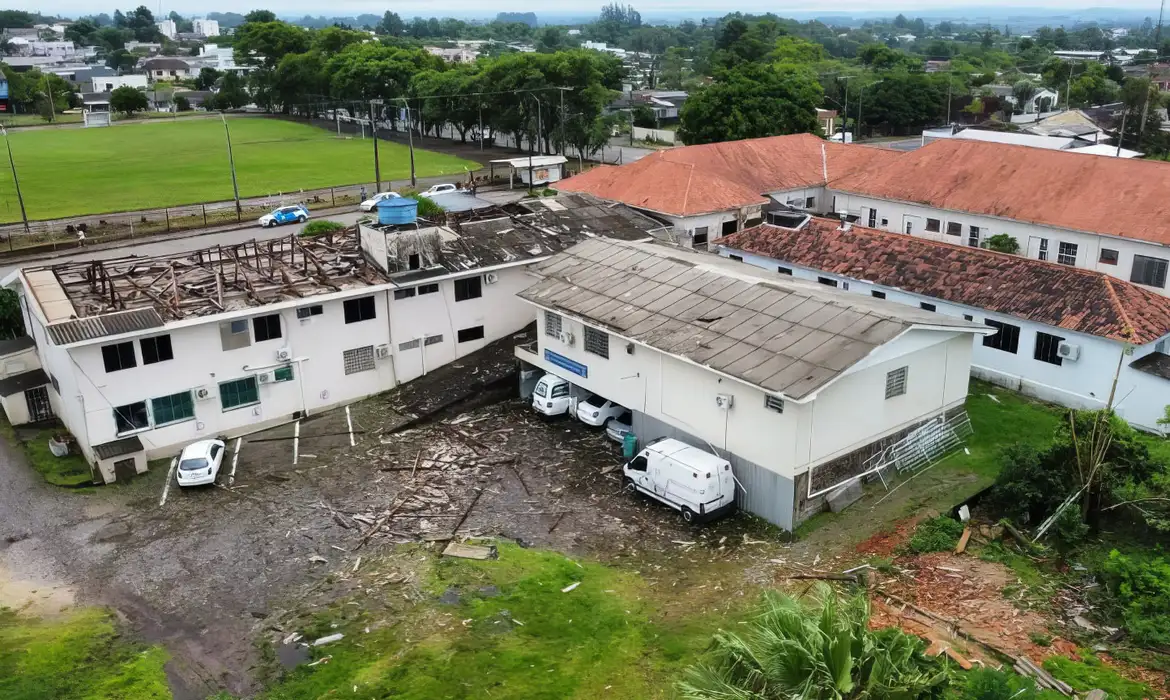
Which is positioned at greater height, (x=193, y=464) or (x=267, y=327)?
(x=267, y=327)

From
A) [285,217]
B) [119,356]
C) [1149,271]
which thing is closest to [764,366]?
[119,356]

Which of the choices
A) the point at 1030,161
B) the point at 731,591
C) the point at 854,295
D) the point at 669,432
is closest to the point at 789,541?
the point at 731,591

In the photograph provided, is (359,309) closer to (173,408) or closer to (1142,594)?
(173,408)

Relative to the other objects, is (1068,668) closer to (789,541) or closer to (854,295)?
(789,541)

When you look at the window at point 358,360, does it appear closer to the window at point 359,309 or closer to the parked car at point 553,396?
the window at point 359,309

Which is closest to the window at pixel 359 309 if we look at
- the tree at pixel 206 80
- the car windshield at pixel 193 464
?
the car windshield at pixel 193 464
